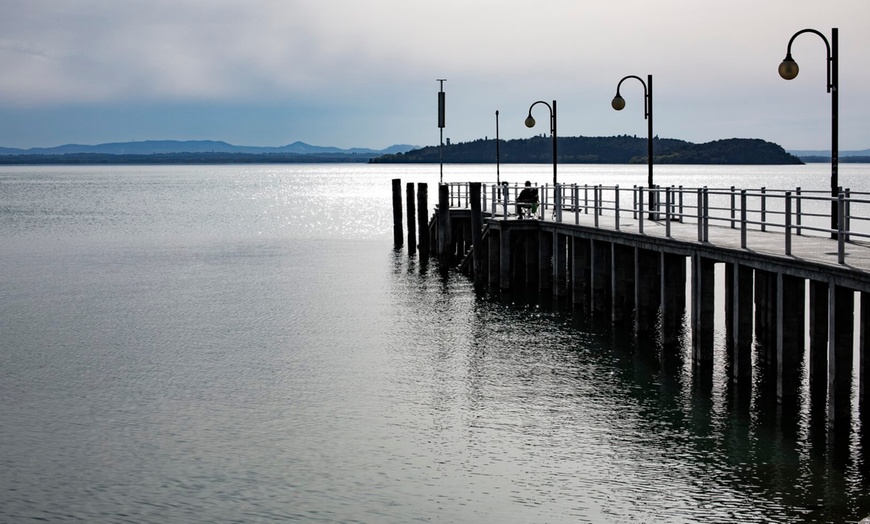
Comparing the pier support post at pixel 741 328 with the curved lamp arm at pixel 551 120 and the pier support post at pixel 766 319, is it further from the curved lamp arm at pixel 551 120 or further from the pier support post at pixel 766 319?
the curved lamp arm at pixel 551 120

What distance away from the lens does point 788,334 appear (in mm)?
17938

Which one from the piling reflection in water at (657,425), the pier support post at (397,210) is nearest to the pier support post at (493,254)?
the piling reflection in water at (657,425)

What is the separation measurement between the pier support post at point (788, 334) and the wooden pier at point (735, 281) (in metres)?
0.02

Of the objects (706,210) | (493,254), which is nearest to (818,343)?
(706,210)

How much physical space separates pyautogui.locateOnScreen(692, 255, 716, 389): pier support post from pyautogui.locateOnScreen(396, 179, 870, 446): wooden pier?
25 millimetres

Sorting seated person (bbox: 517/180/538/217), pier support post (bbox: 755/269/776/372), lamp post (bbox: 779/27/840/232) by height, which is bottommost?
pier support post (bbox: 755/269/776/372)

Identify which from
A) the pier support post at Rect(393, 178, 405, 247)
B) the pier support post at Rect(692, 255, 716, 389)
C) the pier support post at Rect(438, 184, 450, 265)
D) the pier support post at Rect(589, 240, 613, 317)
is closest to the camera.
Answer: the pier support post at Rect(692, 255, 716, 389)

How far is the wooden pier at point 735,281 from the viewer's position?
16469 millimetres

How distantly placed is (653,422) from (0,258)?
40023 mm

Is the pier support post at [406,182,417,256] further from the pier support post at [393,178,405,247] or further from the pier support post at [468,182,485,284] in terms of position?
the pier support post at [468,182,485,284]

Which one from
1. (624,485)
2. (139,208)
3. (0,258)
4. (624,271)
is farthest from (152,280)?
(139,208)

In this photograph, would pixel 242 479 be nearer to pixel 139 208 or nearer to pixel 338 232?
pixel 338 232

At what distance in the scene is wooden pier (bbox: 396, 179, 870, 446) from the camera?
1647 cm

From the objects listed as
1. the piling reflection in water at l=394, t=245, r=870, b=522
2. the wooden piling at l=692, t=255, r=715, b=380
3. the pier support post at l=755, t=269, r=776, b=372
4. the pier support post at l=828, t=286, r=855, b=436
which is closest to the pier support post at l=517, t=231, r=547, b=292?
the piling reflection in water at l=394, t=245, r=870, b=522
